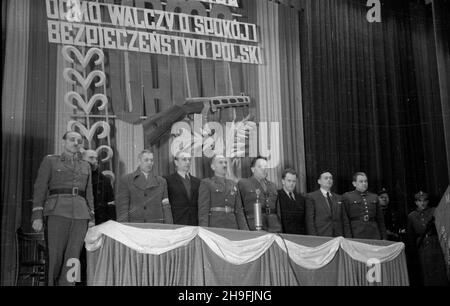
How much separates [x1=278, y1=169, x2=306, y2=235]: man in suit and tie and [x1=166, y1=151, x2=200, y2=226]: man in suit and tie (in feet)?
2.25

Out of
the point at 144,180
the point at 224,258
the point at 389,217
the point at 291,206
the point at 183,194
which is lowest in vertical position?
the point at 224,258

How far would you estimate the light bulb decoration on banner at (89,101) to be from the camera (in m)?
4.88

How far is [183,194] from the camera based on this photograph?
16.2 feet

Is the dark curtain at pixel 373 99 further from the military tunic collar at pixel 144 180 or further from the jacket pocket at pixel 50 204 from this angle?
the jacket pocket at pixel 50 204

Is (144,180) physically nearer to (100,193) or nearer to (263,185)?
(100,193)

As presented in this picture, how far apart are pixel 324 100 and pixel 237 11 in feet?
3.41

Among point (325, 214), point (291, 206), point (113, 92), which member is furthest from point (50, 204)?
point (325, 214)

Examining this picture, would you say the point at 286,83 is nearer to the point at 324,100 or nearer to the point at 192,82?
the point at 324,100

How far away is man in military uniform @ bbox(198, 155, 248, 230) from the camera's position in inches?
192

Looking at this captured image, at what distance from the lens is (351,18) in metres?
6.00

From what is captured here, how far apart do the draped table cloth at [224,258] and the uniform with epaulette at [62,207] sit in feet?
0.84

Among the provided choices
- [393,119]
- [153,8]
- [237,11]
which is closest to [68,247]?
[153,8]

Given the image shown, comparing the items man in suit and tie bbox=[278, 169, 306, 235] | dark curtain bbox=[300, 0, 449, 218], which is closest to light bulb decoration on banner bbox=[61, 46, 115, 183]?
man in suit and tie bbox=[278, 169, 306, 235]

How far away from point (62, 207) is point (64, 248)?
0.27 meters
